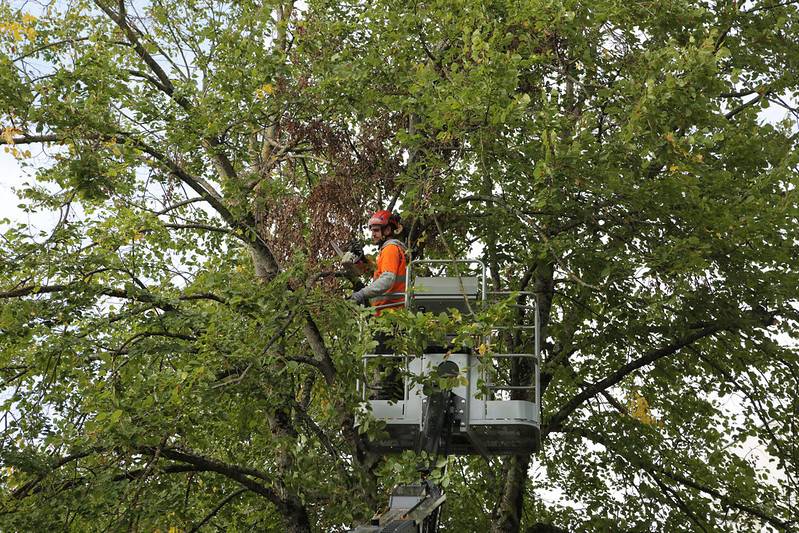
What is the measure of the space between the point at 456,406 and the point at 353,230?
276cm

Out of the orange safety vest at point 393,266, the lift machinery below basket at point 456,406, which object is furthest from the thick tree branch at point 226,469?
the orange safety vest at point 393,266

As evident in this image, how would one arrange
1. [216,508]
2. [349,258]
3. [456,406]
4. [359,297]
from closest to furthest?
[456,406] → [359,297] → [349,258] → [216,508]

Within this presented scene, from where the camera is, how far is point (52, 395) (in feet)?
30.8

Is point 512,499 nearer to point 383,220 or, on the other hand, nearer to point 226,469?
point 226,469

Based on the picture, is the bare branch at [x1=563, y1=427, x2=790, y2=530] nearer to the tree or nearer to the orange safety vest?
the tree

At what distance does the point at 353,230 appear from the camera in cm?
1038

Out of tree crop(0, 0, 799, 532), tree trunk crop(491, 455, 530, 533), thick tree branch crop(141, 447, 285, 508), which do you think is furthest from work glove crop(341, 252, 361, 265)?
tree trunk crop(491, 455, 530, 533)

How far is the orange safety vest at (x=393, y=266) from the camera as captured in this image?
29.1 feet

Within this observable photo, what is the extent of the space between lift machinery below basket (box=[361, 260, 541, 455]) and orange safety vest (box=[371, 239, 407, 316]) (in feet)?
0.42

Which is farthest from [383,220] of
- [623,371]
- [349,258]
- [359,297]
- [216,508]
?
[623,371]

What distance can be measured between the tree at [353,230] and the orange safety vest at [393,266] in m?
0.46

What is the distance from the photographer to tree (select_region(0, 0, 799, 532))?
9164mm

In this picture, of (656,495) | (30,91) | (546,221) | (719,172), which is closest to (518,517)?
(656,495)

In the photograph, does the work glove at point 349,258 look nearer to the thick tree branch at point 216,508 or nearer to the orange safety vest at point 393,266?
the orange safety vest at point 393,266
